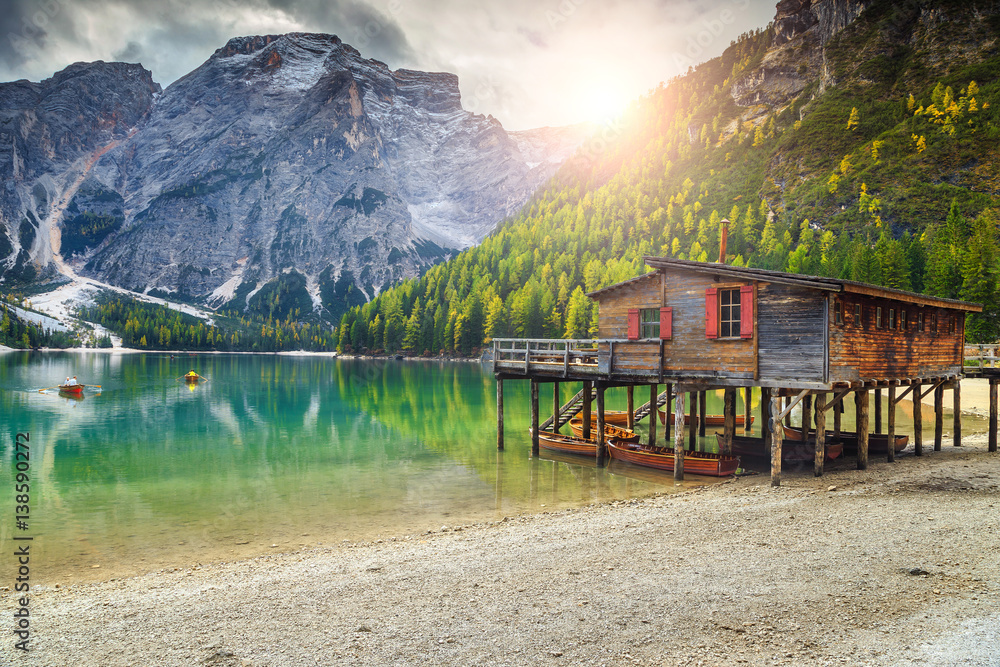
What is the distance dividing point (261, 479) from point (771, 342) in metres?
23.2

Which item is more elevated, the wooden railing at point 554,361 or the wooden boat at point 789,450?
the wooden railing at point 554,361

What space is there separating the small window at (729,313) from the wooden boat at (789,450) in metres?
6.63

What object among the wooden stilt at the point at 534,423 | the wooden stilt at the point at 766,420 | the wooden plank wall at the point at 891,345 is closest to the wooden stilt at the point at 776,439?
the wooden plank wall at the point at 891,345

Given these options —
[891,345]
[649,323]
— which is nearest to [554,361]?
[649,323]

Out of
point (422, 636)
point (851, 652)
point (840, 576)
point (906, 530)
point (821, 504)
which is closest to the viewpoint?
point (851, 652)

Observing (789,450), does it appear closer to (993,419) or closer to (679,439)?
(679,439)

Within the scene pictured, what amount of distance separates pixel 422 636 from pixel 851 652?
6759 millimetres

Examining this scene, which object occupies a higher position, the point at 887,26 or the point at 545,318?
the point at 887,26

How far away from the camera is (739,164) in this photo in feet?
636

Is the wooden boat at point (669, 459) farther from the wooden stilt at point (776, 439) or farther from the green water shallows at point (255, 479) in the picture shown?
the wooden stilt at point (776, 439)

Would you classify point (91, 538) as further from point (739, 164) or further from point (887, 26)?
point (887, 26)

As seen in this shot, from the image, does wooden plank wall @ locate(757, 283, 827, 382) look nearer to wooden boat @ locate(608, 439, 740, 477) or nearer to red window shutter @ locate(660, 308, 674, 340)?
red window shutter @ locate(660, 308, 674, 340)

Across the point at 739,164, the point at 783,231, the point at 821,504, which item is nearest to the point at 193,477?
the point at 821,504

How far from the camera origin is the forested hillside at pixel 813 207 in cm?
12019
